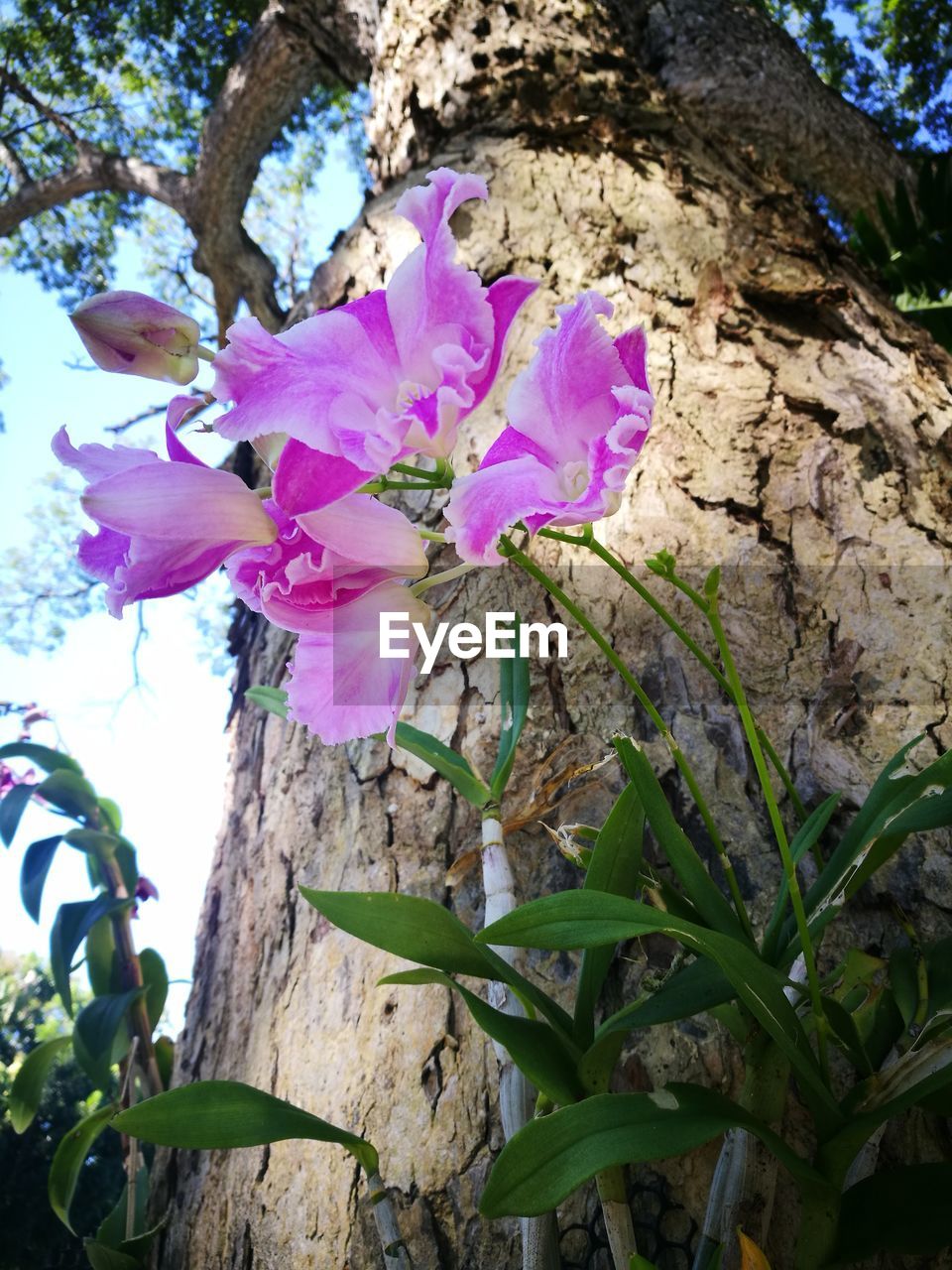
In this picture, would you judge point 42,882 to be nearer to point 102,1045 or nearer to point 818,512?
point 102,1045

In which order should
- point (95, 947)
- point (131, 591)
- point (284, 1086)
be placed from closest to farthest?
point (131, 591)
point (284, 1086)
point (95, 947)

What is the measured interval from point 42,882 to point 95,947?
163mm

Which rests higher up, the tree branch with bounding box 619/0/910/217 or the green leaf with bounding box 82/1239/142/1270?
the tree branch with bounding box 619/0/910/217

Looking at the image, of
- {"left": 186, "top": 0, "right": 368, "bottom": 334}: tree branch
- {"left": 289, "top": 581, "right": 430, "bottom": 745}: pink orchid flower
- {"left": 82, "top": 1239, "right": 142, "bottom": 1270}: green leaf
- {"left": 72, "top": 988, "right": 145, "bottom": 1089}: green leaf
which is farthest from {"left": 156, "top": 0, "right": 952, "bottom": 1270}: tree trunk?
{"left": 186, "top": 0, "right": 368, "bottom": 334}: tree branch

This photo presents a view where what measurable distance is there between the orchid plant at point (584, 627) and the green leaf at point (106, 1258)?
430 mm

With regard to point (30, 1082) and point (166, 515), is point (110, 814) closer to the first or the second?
point (30, 1082)

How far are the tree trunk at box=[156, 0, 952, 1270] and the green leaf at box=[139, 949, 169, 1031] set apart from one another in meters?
0.36

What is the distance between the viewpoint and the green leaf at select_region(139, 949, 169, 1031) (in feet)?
5.55

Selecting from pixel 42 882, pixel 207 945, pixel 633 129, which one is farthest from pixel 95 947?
pixel 633 129

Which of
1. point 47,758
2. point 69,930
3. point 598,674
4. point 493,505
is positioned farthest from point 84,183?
point 493,505

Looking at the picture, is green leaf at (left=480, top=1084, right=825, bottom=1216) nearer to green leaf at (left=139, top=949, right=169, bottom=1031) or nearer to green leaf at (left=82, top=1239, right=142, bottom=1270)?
green leaf at (left=82, top=1239, right=142, bottom=1270)

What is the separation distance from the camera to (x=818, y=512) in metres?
1.31

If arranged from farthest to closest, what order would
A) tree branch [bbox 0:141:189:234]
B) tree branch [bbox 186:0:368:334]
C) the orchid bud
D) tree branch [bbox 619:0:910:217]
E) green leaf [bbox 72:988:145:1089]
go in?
tree branch [bbox 0:141:189:234] → tree branch [bbox 186:0:368:334] → tree branch [bbox 619:0:910:217] → green leaf [bbox 72:988:145:1089] → the orchid bud

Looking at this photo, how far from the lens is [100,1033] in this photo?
5.12ft
